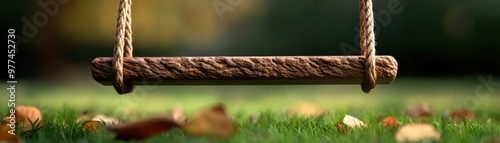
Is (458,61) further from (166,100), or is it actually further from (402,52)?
(166,100)

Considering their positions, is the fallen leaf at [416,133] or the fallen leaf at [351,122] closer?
the fallen leaf at [416,133]

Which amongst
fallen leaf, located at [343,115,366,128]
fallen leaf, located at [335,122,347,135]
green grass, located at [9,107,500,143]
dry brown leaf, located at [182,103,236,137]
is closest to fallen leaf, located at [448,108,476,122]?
green grass, located at [9,107,500,143]

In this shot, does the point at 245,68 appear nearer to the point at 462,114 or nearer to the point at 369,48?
the point at 369,48

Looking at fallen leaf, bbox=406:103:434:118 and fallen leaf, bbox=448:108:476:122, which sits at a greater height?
fallen leaf, bbox=448:108:476:122

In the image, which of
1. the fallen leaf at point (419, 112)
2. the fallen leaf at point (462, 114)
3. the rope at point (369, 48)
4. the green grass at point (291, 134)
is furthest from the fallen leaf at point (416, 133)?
the fallen leaf at point (419, 112)

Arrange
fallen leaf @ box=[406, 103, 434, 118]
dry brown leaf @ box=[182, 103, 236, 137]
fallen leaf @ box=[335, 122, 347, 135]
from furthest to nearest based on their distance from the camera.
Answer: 1. fallen leaf @ box=[406, 103, 434, 118]
2. fallen leaf @ box=[335, 122, 347, 135]
3. dry brown leaf @ box=[182, 103, 236, 137]

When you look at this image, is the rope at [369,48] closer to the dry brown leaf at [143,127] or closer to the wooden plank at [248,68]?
the wooden plank at [248,68]

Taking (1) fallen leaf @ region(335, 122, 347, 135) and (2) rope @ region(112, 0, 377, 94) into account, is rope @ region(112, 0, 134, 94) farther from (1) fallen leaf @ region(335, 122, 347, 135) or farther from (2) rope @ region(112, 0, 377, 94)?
(1) fallen leaf @ region(335, 122, 347, 135)
